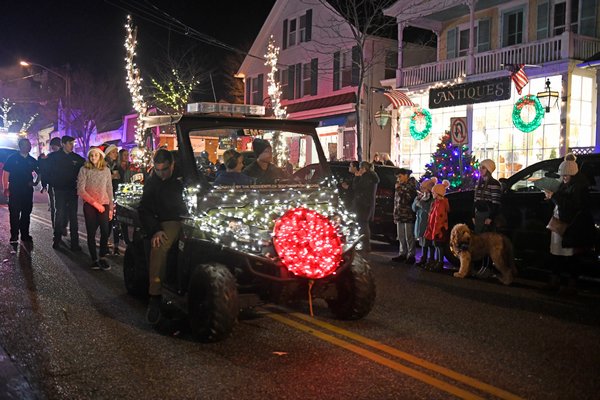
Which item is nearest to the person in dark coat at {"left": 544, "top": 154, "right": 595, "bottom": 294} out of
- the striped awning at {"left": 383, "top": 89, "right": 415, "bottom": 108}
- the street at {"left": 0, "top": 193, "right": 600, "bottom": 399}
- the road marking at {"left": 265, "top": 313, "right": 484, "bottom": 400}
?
the street at {"left": 0, "top": 193, "right": 600, "bottom": 399}

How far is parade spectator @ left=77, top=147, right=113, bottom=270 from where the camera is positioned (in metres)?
9.55

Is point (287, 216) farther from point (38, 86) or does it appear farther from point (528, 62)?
point (38, 86)

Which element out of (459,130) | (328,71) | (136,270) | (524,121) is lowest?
→ (136,270)

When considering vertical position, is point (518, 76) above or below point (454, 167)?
above

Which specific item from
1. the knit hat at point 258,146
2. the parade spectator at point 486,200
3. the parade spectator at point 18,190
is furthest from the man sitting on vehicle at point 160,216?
the parade spectator at point 18,190

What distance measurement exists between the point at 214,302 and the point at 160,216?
1.32 meters

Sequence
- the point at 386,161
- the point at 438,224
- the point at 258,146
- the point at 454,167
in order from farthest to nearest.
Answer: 1. the point at 454,167
2. the point at 386,161
3. the point at 438,224
4. the point at 258,146

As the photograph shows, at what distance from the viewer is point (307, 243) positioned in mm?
5539

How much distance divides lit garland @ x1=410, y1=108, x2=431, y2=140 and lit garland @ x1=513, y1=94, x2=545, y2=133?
16.3 feet

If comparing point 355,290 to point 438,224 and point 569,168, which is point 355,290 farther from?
point 438,224

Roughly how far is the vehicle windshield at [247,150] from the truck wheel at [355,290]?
50.2 inches

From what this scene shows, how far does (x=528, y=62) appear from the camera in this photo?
19250mm

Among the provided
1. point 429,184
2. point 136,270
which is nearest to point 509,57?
point 429,184

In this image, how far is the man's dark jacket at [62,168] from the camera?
11102mm
